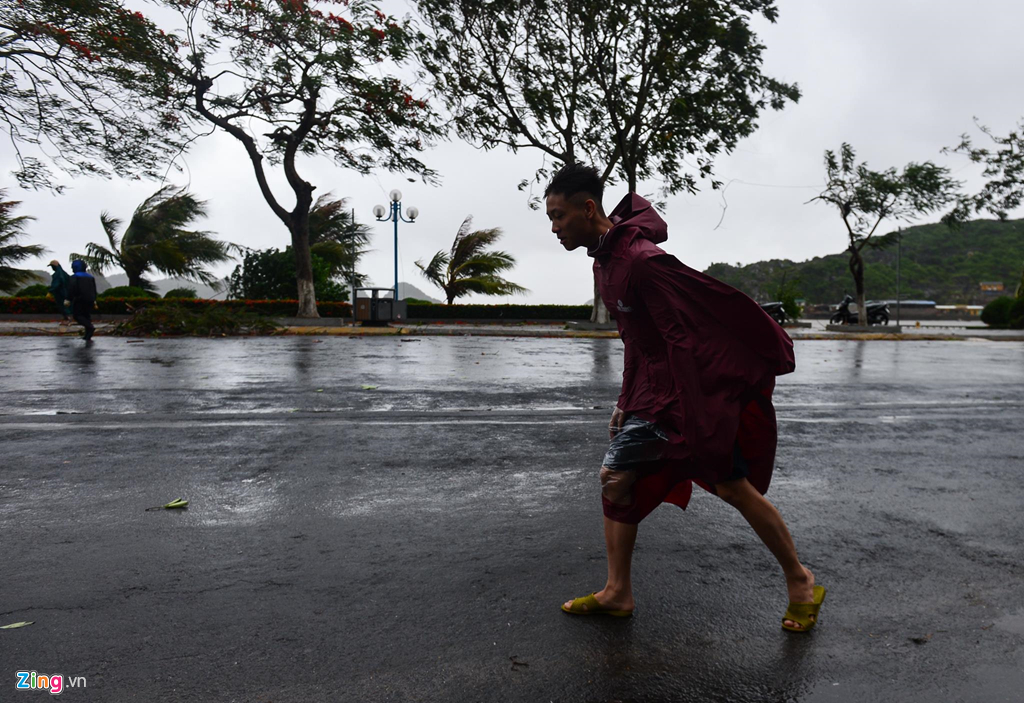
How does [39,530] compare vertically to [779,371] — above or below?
below

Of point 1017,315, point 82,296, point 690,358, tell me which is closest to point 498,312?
point 82,296

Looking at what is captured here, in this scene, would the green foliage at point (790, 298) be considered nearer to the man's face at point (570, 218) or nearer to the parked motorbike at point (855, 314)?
the parked motorbike at point (855, 314)

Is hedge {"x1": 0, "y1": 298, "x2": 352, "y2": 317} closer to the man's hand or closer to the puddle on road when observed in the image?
the man's hand

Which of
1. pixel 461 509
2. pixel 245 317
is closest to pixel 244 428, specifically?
pixel 461 509

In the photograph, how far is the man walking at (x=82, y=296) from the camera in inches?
622

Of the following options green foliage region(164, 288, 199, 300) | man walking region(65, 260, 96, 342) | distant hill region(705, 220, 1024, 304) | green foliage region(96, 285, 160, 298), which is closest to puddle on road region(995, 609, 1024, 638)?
man walking region(65, 260, 96, 342)

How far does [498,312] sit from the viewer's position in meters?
33.9

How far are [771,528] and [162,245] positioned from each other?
35.4m

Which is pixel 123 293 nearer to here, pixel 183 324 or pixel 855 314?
pixel 183 324

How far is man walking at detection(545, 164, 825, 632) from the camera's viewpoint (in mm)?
2457

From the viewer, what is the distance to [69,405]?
7422mm

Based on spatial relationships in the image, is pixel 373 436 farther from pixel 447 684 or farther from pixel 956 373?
pixel 956 373

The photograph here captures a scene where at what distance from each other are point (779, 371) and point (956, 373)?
1083cm

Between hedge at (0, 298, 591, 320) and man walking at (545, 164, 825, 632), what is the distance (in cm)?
2068
